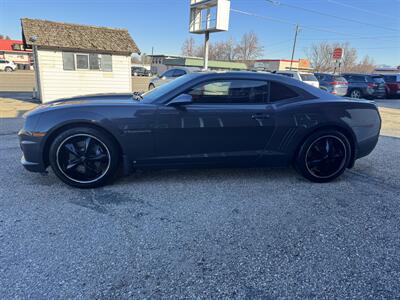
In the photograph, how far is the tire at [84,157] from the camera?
3416 millimetres

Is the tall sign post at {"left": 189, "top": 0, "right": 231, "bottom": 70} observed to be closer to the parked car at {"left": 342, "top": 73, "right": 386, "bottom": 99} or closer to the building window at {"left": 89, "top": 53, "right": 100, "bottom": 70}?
the building window at {"left": 89, "top": 53, "right": 100, "bottom": 70}

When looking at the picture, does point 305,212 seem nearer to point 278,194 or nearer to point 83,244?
point 278,194

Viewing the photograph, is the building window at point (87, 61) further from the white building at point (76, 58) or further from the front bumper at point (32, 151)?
the front bumper at point (32, 151)

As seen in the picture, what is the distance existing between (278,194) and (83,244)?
228cm

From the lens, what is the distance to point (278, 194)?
3602mm

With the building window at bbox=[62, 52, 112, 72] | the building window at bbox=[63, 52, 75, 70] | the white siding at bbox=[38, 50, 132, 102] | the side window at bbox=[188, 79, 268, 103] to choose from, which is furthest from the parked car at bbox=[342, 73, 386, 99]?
the side window at bbox=[188, 79, 268, 103]

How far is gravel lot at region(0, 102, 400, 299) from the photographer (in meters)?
2.04

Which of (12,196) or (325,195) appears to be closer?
(12,196)

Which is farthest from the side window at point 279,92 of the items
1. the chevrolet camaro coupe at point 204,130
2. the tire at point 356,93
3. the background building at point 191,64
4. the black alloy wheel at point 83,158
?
the background building at point 191,64


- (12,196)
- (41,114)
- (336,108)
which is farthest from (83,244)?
(336,108)

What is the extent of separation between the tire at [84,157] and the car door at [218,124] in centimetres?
61

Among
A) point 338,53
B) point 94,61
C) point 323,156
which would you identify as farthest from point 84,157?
point 338,53

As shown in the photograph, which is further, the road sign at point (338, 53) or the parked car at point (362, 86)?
the road sign at point (338, 53)

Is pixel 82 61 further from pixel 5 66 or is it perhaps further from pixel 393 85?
pixel 5 66
